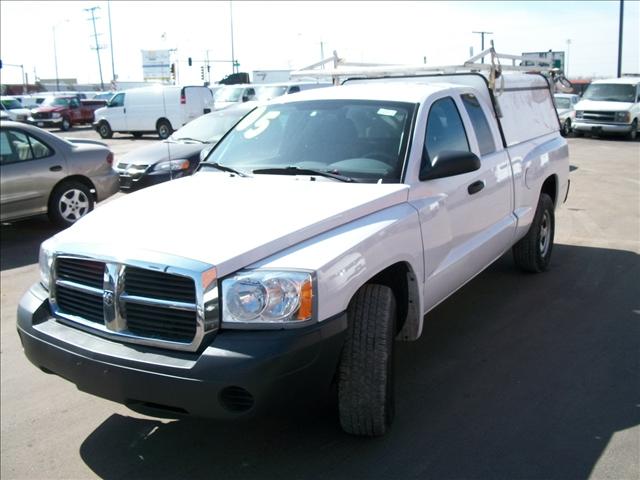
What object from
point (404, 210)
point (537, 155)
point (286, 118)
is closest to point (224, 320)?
point (404, 210)

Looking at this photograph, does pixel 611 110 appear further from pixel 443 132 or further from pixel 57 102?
pixel 57 102

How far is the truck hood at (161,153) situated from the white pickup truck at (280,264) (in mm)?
6080

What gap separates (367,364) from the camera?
3.35m

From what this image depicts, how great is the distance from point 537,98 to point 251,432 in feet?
15.4

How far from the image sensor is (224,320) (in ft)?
9.83

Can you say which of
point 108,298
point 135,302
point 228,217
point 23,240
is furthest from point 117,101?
point 135,302

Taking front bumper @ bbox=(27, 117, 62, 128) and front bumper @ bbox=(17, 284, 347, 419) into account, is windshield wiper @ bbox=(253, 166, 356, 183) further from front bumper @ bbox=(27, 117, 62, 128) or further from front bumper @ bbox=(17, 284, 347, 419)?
front bumper @ bbox=(27, 117, 62, 128)

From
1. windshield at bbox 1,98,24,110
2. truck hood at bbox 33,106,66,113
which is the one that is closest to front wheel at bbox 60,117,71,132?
truck hood at bbox 33,106,66,113

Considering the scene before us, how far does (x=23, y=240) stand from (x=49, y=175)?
974mm

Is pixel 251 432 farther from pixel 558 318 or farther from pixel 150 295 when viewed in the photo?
pixel 558 318

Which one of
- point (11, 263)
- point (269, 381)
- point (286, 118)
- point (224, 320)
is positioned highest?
point (286, 118)

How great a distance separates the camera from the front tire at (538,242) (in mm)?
6355

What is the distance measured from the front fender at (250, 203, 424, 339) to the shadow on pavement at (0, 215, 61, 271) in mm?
5769

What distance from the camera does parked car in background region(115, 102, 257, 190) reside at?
10797 millimetres
